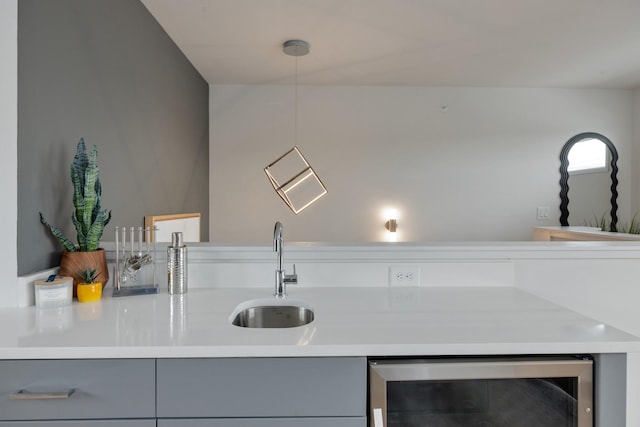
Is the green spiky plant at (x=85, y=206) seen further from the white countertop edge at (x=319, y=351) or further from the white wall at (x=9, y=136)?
the white countertop edge at (x=319, y=351)

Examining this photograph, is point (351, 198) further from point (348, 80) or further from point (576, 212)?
point (576, 212)

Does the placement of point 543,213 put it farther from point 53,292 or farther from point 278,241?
point 53,292

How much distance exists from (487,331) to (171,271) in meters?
1.06

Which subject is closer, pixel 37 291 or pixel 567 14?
pixel 37 291

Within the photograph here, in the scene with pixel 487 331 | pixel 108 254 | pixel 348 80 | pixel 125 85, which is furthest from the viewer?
pixel 348 80

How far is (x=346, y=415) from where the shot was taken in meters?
0.89

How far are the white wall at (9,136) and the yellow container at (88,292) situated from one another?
0.18m

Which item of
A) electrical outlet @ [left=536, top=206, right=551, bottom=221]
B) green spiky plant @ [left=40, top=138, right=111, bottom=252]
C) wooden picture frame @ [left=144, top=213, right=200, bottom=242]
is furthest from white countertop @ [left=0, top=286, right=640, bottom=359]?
→ electrical outlet @ [left=536, top=206, right=551, bottom=221]

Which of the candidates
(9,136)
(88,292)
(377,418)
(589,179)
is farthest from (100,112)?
(589,179)

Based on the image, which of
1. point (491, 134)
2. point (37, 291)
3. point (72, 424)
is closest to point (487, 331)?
point (72, 424)

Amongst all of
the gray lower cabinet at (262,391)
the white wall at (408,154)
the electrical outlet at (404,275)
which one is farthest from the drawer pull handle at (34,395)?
the white wall at (408,154)

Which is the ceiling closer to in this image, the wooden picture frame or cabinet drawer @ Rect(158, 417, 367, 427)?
the wooden picture frame

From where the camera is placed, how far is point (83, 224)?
4.18 ft

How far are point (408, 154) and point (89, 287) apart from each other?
3030mm
